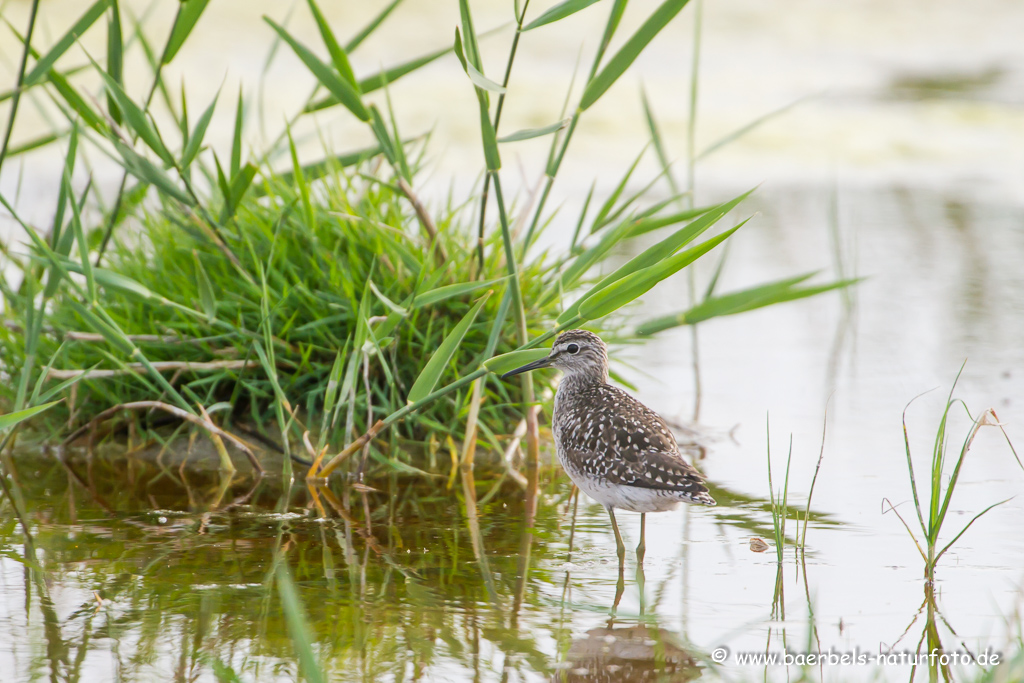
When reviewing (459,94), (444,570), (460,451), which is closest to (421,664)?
(444,570)

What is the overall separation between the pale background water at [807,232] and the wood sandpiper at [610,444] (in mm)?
216

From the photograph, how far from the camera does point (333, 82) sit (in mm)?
4004

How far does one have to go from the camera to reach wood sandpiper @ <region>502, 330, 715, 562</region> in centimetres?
360

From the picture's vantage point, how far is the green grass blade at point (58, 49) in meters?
3.87

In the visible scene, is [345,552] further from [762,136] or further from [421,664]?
[762,136]

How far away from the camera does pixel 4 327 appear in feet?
16.0

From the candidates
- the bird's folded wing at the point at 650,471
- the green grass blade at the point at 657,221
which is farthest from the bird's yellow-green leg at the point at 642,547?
the green grass blade at the point at 657,221

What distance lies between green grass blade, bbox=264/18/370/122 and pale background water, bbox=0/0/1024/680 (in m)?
0.86

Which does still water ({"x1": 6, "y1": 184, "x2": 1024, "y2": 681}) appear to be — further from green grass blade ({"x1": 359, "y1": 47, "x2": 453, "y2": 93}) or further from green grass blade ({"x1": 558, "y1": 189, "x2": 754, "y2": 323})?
green grass blade ({"x1": 359, "y1": 47, "x2": 453, "y2": 93})

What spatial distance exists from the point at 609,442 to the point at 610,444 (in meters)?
0.01

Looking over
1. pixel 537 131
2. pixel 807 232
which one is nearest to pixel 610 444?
pixel 537 131

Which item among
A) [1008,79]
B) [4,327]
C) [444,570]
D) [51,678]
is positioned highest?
[1008,79]

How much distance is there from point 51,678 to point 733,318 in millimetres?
5192

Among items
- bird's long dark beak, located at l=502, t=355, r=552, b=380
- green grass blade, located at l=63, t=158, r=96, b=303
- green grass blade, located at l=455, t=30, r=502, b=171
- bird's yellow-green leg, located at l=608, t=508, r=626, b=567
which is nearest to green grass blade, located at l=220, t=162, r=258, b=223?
green grass blade, located at l=63, t=158, r=96, b=303
